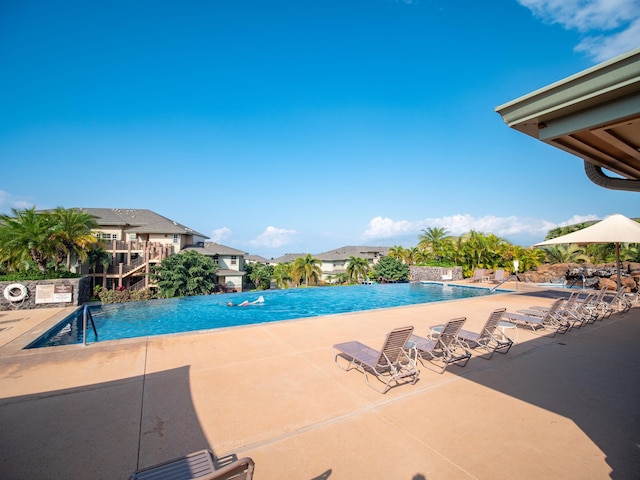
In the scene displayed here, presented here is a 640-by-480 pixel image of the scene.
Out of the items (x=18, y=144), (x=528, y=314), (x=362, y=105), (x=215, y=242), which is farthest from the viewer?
(x=215, y=242)

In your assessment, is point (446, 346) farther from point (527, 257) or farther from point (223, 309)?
point (527, 257)

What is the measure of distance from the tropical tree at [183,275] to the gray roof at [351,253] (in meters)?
34.8

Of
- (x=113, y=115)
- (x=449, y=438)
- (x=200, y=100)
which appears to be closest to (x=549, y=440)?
(x=449, y=438)

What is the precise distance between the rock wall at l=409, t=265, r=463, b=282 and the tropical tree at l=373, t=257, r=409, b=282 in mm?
3675

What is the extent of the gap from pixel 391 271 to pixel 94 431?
32.8 metres

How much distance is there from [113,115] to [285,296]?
2723 cm

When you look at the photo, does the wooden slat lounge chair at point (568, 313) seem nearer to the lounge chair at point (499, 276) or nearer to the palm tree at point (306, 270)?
the lounge chair at point (499, 276)

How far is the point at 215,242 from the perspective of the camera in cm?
3962

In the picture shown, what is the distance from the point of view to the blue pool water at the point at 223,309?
1219 centimetres

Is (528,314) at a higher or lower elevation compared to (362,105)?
lower

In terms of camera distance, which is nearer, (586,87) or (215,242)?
(586,87)

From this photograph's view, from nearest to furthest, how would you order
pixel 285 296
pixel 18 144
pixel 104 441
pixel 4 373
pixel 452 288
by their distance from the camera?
pixel 104 441, pixel 4 373, pixel 285 296, pixel 452 288, pixel 18 144

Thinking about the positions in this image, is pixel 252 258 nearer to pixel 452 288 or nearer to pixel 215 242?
pixel 215 242

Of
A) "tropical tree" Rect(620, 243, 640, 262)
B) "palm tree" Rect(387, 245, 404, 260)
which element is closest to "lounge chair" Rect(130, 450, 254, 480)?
"tropical tree" Rect(620, 243, 640, 262)
